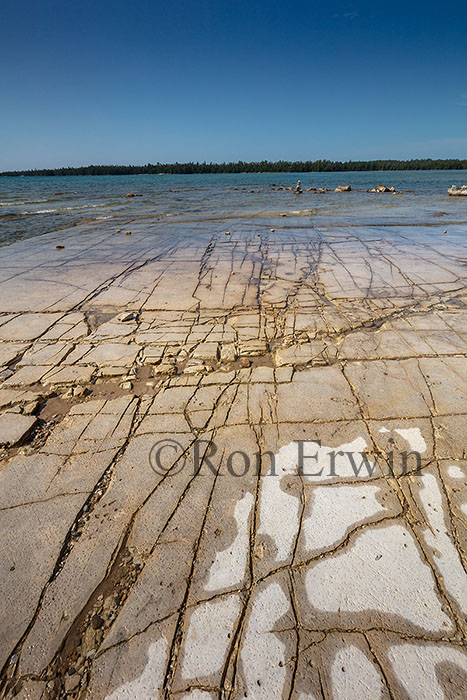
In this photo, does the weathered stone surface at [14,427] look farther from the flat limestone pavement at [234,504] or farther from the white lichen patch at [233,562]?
the white lichen patch at [233,562]

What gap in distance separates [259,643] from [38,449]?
1.94m

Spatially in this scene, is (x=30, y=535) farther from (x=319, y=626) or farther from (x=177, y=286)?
(x=177, y=286)

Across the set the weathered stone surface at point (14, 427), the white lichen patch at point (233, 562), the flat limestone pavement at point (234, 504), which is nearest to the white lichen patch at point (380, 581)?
the flat limestone pavement at point (234, 504)

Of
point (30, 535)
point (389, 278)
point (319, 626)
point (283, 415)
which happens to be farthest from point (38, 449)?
point (389, 278)

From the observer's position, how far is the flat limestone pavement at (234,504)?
4.61 ft

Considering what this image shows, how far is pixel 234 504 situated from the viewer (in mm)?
2035

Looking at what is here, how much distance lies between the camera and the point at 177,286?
5.78 metres

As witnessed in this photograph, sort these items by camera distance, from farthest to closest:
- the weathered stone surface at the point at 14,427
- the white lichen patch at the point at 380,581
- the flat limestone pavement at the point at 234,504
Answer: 1. the weathered stone surface at the point at 14,427
2. the white lichen patch at the point at 380,581
3. the flat limestone pavement at the point at 234,504

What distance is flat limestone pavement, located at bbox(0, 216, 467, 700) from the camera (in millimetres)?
1406

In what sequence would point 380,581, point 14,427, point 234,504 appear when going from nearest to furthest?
point 380,581, point 234,504, point 14,427

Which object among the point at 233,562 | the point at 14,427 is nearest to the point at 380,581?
the point at 233,562

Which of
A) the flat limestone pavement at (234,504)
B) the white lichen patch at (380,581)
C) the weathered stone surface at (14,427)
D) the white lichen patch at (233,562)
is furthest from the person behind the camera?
the weathered stone surface at (14,427)

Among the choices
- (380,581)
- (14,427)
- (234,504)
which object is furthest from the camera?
(14,427)

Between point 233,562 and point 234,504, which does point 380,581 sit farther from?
point 234,504
